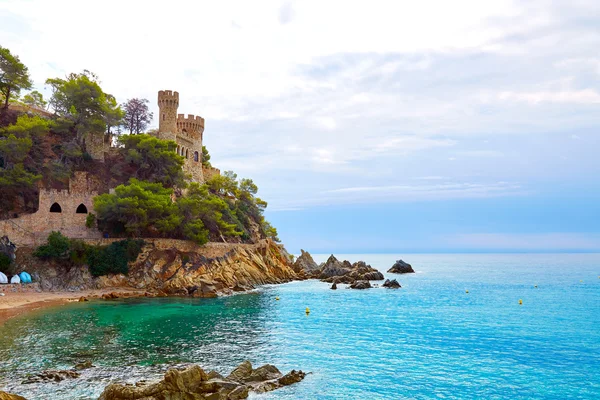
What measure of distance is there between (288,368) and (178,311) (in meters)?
19.9

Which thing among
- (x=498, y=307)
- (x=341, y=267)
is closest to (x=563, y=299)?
(x=498, y=307)

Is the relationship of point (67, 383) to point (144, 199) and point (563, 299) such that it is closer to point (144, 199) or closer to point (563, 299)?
point (144, 199)

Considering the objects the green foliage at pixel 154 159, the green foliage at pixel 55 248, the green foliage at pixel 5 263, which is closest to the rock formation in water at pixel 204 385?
the green foliage at pixel 5 263

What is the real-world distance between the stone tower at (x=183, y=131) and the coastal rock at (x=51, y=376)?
2031 inches

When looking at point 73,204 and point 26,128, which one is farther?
point 26,128

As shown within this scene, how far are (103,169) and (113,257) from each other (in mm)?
19305

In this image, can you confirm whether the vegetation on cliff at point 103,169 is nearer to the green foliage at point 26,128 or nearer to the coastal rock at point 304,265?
the green foliage at point 26,128

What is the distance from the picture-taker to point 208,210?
191ft

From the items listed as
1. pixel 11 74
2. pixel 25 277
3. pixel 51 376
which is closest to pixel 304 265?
pixel 25 277

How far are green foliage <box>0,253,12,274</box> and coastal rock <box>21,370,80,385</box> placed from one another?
31.7 meters

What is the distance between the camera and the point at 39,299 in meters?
40.9

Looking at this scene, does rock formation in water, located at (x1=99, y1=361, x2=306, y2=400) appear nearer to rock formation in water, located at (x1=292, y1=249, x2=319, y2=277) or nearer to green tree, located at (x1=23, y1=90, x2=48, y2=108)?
rock formation in water, located at (x1=292, y1=249, x2=319, y2=277)

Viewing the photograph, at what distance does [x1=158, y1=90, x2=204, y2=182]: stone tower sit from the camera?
70312mm

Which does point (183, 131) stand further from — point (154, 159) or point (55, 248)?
point (55, 248)
